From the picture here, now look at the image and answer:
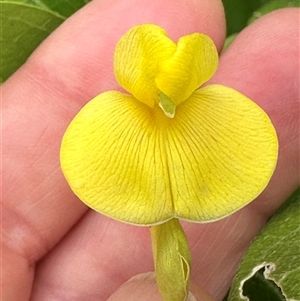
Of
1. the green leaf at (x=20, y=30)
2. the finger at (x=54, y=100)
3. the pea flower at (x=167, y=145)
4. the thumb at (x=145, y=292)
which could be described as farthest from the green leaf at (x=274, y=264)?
the green leaf at (x=20, y=30)

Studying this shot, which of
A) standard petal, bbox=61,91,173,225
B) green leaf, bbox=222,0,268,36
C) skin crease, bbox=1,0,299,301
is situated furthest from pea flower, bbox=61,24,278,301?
green leaf, bbox=222,0,268,36

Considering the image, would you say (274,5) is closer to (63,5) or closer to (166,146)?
(63,5)

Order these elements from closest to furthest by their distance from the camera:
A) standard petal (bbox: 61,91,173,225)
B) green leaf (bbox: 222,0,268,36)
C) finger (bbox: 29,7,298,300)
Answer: standard petal (bbox: 61,91,173,225) < finger (bbox: 29,7,298,300) < green leaf (bbox: 222,0,268,36)

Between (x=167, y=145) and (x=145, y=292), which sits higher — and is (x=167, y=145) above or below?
above

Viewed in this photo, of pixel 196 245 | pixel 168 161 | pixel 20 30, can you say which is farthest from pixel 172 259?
A: pixel 20 30

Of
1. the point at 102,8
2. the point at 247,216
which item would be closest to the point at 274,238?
the point at 247,216

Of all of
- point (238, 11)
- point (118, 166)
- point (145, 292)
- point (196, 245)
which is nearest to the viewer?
point (118, 166)

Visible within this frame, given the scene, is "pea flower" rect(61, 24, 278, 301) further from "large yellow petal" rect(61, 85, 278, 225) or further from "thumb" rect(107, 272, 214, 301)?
"thumb" rect(107, 272, 214, 301)
